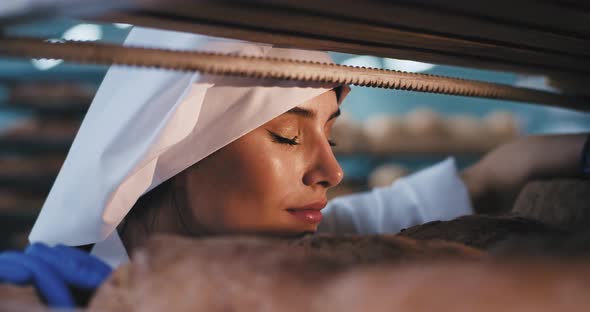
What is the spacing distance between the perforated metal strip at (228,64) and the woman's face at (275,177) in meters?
0.29

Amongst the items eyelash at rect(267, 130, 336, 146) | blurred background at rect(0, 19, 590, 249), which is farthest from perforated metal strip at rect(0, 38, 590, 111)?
blurred background at rect(0, 19, 590, 249)

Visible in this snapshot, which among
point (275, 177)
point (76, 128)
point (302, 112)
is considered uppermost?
point (302, 112)

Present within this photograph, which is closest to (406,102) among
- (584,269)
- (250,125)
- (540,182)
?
(540,182)

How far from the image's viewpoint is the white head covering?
1055 mm

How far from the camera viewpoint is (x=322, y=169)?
1127 mm

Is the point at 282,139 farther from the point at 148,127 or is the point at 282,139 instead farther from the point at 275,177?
the point at 148,127

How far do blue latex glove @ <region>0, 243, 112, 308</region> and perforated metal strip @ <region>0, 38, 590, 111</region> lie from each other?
0.27 m

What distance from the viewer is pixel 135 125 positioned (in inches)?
42.8

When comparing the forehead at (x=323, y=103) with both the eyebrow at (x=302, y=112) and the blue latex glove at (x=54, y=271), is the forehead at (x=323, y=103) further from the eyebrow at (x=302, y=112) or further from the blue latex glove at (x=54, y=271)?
the blue latex glove at (x=54, y=271)

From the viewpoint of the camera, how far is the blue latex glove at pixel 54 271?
0.67m

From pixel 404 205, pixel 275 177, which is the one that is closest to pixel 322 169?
pixel 275 177

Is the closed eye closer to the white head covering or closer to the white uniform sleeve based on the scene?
the white head covering

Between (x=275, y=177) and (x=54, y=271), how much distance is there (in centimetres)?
53

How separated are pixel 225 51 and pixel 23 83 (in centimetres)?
391
